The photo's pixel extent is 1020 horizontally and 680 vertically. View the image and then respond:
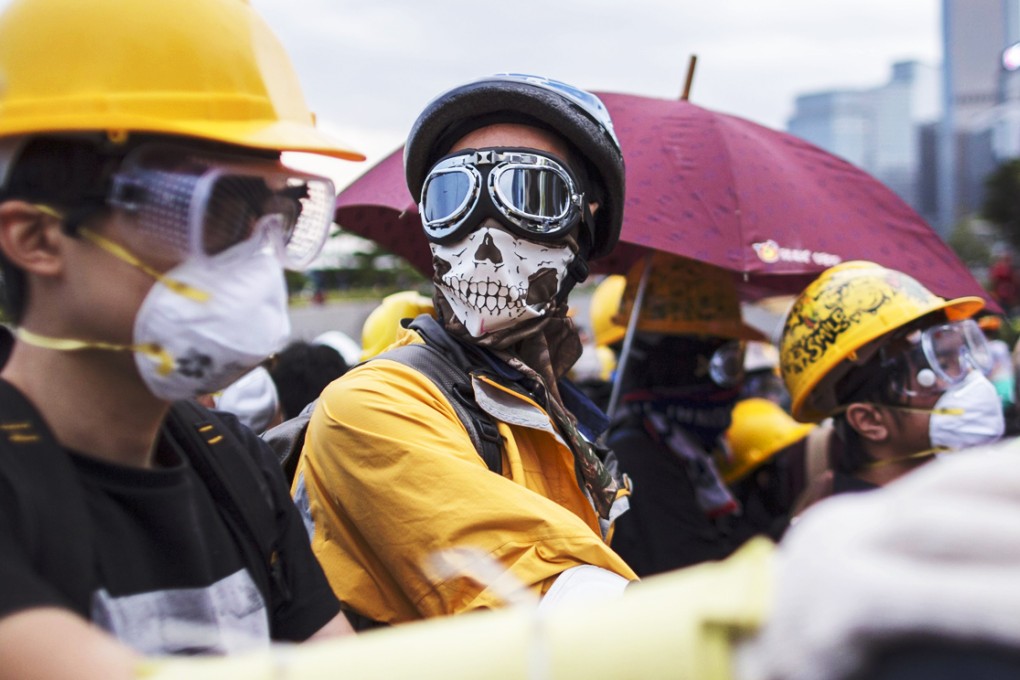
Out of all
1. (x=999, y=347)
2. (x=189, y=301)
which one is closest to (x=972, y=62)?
(x=999, y=347)

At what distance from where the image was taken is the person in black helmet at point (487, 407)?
193 cm

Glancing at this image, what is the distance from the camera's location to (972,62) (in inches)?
850

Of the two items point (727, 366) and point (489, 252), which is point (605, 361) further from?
point (489, 252)

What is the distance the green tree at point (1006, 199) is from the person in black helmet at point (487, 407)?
30.1 metres

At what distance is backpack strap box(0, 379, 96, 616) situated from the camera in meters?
1.25

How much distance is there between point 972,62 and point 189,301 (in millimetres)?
23837

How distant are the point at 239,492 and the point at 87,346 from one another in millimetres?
382

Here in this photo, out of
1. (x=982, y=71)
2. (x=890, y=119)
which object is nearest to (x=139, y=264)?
(x=982, y=71)

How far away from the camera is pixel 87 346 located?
1413 mm

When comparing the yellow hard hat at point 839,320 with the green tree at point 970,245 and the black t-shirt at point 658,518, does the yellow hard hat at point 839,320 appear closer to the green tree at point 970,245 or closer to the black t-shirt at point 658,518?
the black t-shirt at point 658,518

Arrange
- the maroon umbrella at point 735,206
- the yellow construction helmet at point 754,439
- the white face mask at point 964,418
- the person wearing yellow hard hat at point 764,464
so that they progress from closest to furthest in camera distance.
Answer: the white face mask at point 964,418 < the maroon umbrella at point 735,206 < the person wearing yellow hard hat at point 764,464 < the yellow construction helmet at point 754,439

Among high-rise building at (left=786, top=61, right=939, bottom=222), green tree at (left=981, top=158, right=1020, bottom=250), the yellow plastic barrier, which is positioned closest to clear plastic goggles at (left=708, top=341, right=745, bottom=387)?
the yellow plastic barrier

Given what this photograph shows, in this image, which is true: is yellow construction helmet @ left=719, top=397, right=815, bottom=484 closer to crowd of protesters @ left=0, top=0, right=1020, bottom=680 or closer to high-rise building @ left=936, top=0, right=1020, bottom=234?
crowd of protesters @ left=0, top=0, right=1020, bottom=680

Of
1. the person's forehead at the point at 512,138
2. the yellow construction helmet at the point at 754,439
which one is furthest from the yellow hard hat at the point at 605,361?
the person's forehead at the point at 512,138
